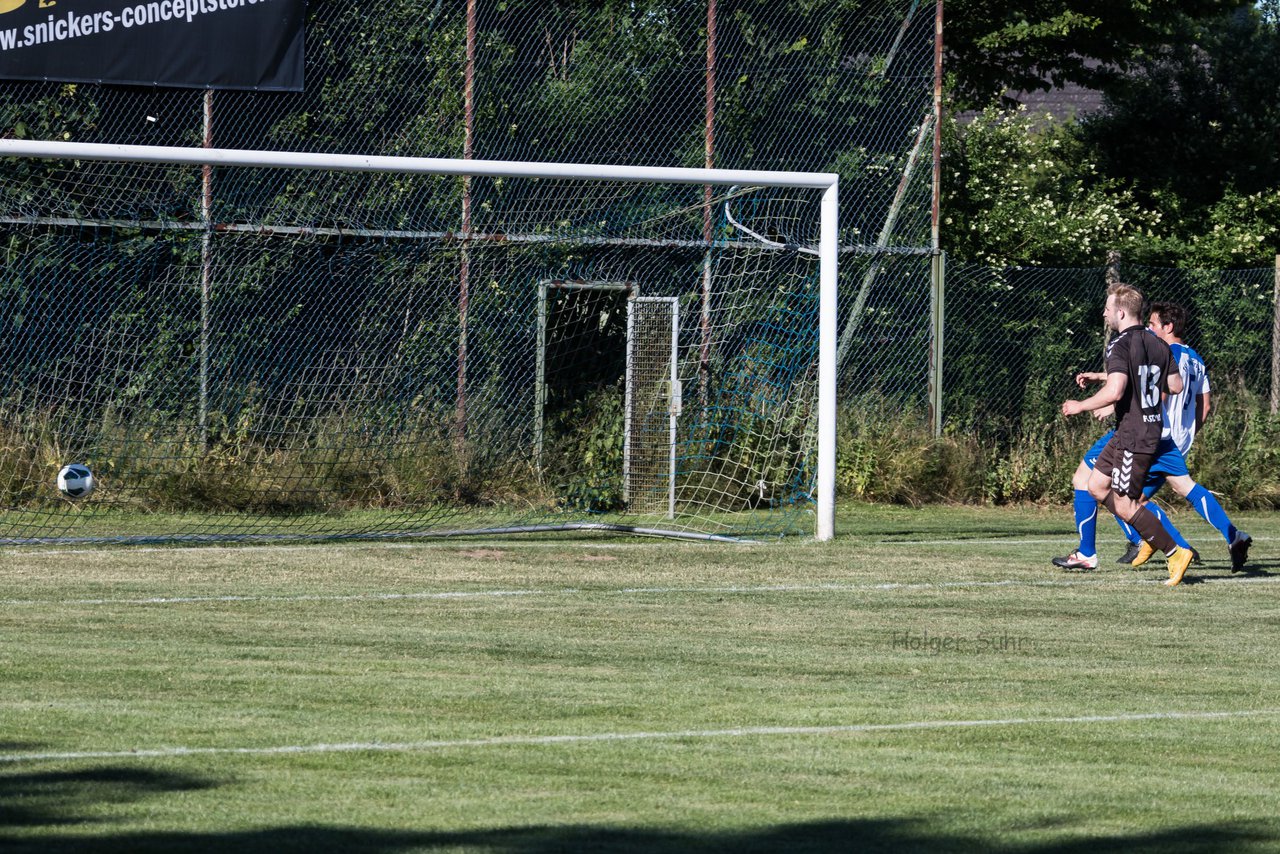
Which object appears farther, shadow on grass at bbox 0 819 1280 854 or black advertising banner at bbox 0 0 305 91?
black advertising banner at bbox 0 0 305 91

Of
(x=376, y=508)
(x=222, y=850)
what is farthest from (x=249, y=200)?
(x=222, y=850)

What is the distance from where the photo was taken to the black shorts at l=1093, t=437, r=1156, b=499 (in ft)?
40.3

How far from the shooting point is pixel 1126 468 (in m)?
12.4

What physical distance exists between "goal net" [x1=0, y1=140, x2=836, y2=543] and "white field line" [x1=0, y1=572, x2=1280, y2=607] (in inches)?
94.7

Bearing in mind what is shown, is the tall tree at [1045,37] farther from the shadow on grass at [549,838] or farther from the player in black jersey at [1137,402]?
the shadow on grass at [549,838]

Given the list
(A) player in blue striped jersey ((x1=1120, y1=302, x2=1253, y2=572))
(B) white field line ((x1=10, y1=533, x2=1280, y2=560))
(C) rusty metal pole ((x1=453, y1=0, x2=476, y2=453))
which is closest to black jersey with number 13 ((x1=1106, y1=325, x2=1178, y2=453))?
(A) player in blue striped jersey ((x1=1120, y1=302, x2=1253, y2=572))

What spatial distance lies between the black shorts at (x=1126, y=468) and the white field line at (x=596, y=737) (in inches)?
185

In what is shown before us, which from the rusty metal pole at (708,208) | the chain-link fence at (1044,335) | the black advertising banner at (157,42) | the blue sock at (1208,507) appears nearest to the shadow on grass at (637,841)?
the blue sock at (1208,507)

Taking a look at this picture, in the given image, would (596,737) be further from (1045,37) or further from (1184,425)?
(1045,37)

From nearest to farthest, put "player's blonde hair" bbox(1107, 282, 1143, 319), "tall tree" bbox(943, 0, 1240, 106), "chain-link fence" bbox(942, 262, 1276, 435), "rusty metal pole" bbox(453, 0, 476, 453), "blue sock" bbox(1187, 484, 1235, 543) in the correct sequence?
"player's blonde hair" bbox(1107, 282, 1143, 319) → "blue sock" bbox(1187, 484, 1235, 543) → "rusty metal pole" bbox(453, 0, 476, 453) → "chain-link fence" bbox(942, 262, 1276, 435) → "tall tree" bbox(943, 0, 1240, 106)

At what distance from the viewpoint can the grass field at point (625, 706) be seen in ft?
17.8

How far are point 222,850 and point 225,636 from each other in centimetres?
438

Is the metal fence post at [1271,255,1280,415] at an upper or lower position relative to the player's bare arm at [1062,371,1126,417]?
upper

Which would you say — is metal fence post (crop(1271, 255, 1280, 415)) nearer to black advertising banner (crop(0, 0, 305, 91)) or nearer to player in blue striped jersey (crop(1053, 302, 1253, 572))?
player in blue striped jersey (crop(1053, 302, 1253, 572))
